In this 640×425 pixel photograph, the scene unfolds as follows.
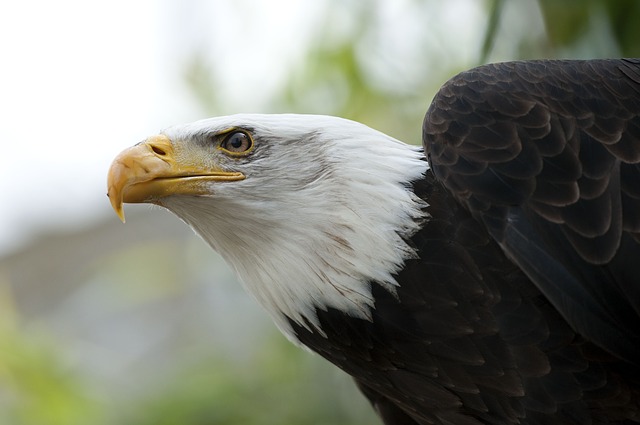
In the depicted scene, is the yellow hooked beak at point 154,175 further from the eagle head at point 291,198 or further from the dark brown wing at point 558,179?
the dark brown wing at point 558,179

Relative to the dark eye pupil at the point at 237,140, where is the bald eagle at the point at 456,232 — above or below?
below

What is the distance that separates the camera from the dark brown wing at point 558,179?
2.59 m

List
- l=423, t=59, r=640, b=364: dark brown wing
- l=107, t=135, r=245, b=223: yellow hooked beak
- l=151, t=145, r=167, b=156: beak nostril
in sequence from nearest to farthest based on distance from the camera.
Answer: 1. l=423, t=59, r=640, b=364: dark brown wing
2. l=107, t=135, r=245, b=223: yellow hooked beak
3. l=151, t=145, r=167, b=156: beak nostril

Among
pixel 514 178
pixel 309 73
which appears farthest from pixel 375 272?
pixel 309 73

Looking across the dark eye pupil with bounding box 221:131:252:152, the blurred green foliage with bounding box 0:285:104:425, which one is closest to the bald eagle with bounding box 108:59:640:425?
the dark eye pupil with bounding box 221:131:252:152

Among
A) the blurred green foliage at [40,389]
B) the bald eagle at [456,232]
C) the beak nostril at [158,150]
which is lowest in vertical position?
the blurred green foliage at [40,389]

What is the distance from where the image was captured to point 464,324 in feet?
8.79

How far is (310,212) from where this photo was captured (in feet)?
9.27

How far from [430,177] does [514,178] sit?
0.29 m

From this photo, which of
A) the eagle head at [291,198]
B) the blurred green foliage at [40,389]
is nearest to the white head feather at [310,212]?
the eagle head at [291,198]

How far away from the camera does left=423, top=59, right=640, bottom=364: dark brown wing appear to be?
259 centimetres

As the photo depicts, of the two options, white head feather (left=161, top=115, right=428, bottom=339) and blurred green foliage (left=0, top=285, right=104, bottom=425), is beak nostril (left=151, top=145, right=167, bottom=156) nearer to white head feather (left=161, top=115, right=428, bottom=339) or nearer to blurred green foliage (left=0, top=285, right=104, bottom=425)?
white head feather (left=161, top=115, right=428, bottom=339)

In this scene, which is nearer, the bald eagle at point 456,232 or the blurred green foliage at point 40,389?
the bald eagle at point 456,232

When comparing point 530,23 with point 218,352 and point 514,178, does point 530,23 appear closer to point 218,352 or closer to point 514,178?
point 514,178
